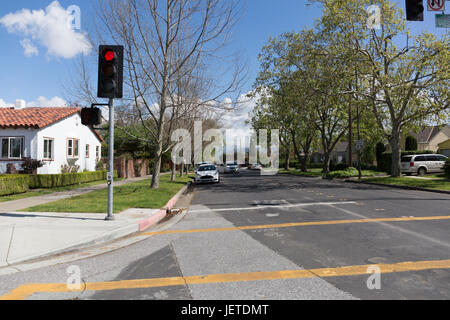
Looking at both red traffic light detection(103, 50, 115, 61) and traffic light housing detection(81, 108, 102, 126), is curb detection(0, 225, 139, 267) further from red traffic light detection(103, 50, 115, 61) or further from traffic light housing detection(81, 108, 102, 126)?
red traffic light detection(103, 50, 115, 61)

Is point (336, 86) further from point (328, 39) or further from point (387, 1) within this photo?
point (387, 1)

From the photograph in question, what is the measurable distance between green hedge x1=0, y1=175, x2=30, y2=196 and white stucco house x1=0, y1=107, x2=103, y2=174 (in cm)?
601

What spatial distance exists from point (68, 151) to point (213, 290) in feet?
80.8

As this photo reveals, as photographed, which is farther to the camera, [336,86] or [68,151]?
[68,151]

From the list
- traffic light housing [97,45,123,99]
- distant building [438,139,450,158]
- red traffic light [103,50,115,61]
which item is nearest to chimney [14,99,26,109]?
traffic light housing [97,45,123,99]

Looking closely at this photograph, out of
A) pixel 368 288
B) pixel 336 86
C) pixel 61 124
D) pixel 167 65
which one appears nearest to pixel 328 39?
pixel 336 86

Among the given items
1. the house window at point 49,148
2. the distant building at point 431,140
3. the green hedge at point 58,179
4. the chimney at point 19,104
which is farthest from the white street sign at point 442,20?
the distant building at point 431,140

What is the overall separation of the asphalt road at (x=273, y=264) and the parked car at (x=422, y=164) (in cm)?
2068

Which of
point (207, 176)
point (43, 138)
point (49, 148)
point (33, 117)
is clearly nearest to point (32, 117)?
point (33, 117)

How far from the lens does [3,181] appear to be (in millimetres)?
13734

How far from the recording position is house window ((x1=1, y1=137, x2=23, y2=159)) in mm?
21250

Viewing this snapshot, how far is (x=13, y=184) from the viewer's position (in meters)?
14.4
